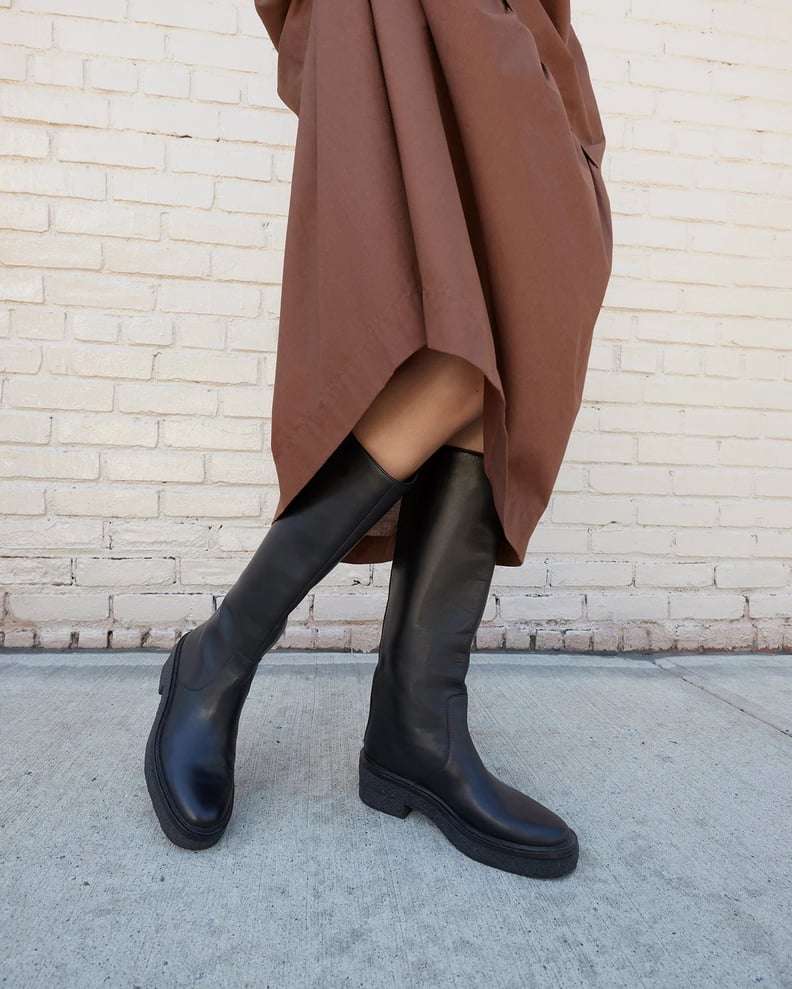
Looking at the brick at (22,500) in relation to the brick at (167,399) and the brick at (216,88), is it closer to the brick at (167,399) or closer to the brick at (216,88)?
the brick at (167,399)

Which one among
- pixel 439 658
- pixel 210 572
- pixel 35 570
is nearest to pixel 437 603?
pixel 439 658

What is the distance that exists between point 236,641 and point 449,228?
21.4 inches

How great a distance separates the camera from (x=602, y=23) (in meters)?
1.77

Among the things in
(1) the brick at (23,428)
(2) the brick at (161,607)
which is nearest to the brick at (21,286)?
(1) the brick at (23,428)

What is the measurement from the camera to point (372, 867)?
30.7 inches

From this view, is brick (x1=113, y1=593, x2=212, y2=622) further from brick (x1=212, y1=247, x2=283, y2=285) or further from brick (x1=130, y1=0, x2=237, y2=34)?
brick (x1=130, y1=0, x2=237, y2=34)

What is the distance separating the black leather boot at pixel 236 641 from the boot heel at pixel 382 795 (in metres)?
0.18

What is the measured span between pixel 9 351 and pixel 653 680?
65.3 inches

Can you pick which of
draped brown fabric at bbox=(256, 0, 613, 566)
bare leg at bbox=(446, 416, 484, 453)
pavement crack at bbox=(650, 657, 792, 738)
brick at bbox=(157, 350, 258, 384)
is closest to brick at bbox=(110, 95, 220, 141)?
brick at bbox=(157, 350, 258, 384)

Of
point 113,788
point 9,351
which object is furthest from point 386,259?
point 9,351

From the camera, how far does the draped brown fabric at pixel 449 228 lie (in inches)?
28.5

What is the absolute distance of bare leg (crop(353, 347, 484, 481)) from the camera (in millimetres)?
784

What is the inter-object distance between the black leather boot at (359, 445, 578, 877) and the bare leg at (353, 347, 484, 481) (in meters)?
0.07

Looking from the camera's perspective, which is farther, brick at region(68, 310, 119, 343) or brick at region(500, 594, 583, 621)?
brick at region(500, 594, 583, 621)
